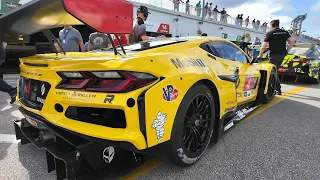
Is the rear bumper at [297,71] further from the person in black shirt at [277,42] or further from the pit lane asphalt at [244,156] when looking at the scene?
the pit lane asphalt at [244,156]

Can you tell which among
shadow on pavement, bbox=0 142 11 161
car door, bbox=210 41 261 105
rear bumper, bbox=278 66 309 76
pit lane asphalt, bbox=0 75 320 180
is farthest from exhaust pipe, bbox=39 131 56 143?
rear bumper, bbox=278 66 309 76

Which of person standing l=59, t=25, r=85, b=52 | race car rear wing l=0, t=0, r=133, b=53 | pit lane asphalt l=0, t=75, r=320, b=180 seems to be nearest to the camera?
race car rear wing l=0, t=0, r=133, b=53

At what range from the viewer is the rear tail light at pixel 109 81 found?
157 centimetres

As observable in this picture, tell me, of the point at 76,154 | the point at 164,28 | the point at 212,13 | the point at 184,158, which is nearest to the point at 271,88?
the point at 184,158

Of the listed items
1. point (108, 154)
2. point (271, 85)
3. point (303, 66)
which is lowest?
point (108, 154)

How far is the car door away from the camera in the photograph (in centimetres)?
297

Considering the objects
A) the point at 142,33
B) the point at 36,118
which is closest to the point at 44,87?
the point at 36,118

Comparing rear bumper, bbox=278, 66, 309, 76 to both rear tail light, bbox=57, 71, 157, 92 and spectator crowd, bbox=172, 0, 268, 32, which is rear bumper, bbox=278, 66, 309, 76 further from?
spectator crowd, bbox=172, 0, 268, 32

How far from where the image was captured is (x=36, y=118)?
1896 millimetres

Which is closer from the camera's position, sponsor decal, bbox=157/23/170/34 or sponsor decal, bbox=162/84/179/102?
sponsor decal, bbox=162/84/179/102

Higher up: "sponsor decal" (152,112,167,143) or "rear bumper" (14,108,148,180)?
"sponsor decal" (152,112,167,143)

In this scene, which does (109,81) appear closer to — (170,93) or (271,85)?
(170,93)

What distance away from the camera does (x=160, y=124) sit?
1727 millimetres

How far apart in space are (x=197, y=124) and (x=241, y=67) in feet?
5.18
